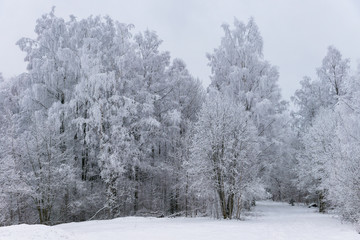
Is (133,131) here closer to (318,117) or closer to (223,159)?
(223,159)

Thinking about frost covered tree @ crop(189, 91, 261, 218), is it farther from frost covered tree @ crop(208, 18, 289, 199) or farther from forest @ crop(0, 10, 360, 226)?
frost covered tree @ crop(208, 18, 289, 199)

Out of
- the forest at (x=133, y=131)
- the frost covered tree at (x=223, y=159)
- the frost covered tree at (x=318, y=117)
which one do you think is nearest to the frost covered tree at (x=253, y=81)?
the forest at (x=133, y=131)

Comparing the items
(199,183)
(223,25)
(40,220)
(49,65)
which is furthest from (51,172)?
(223,25)

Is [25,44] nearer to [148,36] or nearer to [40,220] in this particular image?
[148,36]

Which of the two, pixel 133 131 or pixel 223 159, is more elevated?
pixel 133 131

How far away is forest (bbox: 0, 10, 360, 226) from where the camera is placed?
19547 millimetres

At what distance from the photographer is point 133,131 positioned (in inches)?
947

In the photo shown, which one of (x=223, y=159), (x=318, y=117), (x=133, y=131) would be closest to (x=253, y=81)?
(x=318, y=117)

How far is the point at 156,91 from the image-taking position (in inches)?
1073

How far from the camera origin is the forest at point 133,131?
19547mm

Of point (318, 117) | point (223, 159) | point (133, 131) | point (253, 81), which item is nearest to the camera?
point (223, 159)

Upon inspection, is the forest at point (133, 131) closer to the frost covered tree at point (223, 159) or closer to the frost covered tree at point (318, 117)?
the frost covered tree at point (223, 159)

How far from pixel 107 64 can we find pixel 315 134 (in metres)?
17.1

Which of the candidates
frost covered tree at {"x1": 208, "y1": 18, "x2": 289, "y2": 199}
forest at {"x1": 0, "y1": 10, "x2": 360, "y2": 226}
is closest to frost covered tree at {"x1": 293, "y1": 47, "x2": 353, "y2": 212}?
forest at {"x1": 0, "y1": 10, "x2": 360, "y2": 226}
